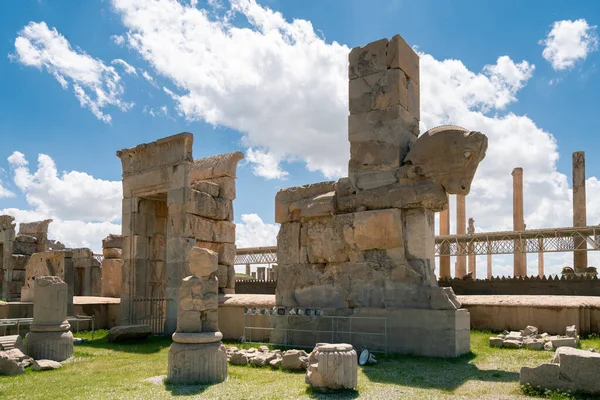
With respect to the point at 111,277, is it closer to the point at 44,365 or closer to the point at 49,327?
the point at 49,327

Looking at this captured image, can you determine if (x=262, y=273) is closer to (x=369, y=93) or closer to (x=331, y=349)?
(x=369, y=93)

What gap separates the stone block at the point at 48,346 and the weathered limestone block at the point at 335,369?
5268 mm

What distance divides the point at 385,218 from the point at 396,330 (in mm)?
1727

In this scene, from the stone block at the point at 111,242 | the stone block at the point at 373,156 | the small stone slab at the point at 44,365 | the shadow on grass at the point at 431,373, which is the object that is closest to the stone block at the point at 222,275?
the small stone slab at the point at 44,365

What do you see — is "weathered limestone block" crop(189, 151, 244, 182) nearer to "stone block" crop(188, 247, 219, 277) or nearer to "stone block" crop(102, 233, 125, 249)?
"stone block" crop(188, 247, 219, 277)

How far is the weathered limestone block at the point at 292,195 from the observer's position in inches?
382

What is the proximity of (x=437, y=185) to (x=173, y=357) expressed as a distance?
4.60 m

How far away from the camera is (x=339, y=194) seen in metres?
9.26

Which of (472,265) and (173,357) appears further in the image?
(472,265)

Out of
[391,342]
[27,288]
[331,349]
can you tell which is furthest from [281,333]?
[27,288]

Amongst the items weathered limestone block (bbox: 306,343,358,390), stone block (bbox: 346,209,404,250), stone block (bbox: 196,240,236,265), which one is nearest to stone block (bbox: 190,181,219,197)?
stone block (bbox: 196,240,236,265)

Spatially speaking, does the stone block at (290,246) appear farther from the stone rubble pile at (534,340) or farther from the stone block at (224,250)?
the stone block at (224,250)

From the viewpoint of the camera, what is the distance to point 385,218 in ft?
27.8

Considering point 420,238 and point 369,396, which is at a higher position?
point 420,238
